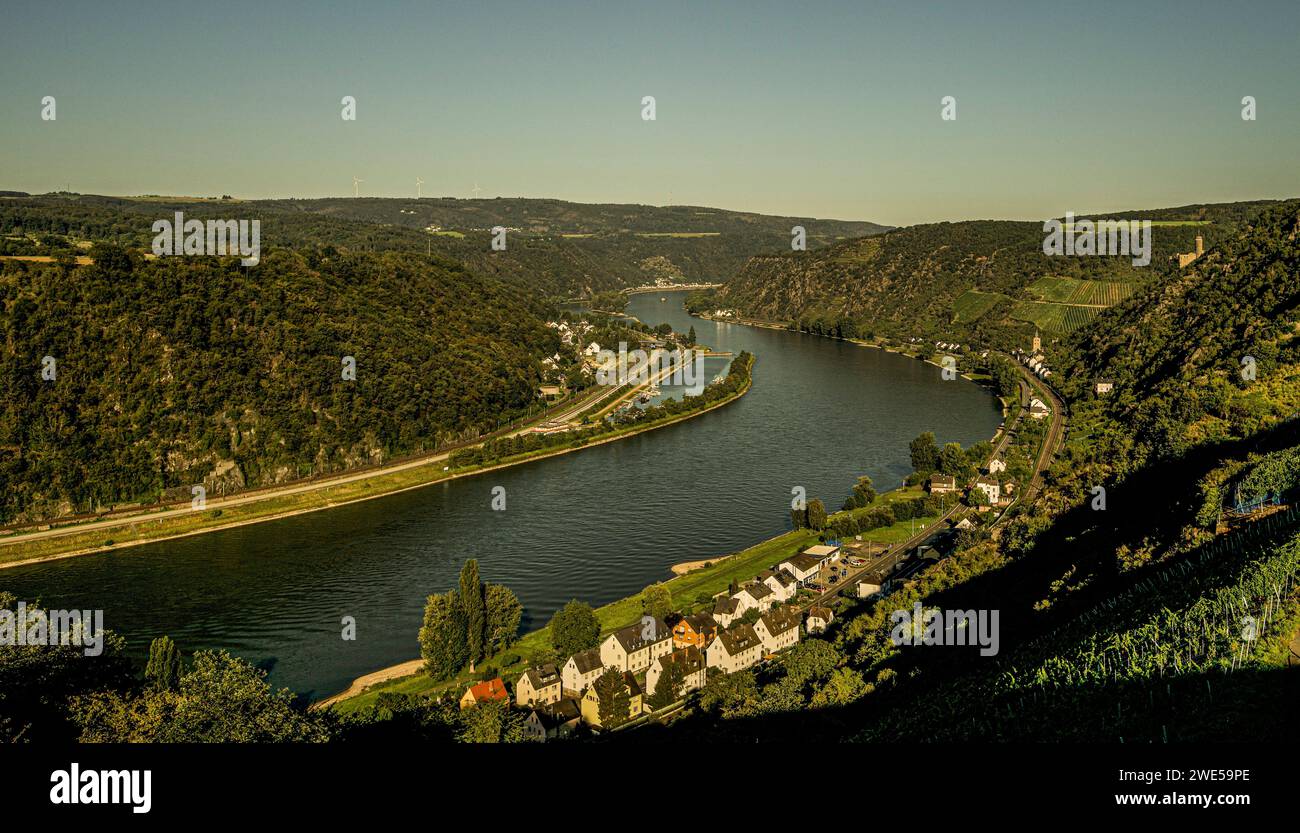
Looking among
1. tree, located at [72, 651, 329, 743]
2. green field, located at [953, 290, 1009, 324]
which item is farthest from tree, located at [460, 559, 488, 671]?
green field, located at [953, 290, 1009, 324]

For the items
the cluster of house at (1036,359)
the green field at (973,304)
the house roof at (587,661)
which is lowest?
the house roof at (587,661)

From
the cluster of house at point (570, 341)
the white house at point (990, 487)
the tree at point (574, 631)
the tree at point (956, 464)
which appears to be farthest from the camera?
the cluster of house at point (570, 341)

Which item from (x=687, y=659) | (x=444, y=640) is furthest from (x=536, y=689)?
(x=687, y=659)

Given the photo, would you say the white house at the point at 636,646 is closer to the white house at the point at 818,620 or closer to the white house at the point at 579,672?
the white house at the point at 579,672

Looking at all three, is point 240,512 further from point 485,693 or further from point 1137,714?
point 1137,714

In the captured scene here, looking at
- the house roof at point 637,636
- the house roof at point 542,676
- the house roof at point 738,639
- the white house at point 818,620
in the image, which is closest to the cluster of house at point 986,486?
the white house at point 818,620
